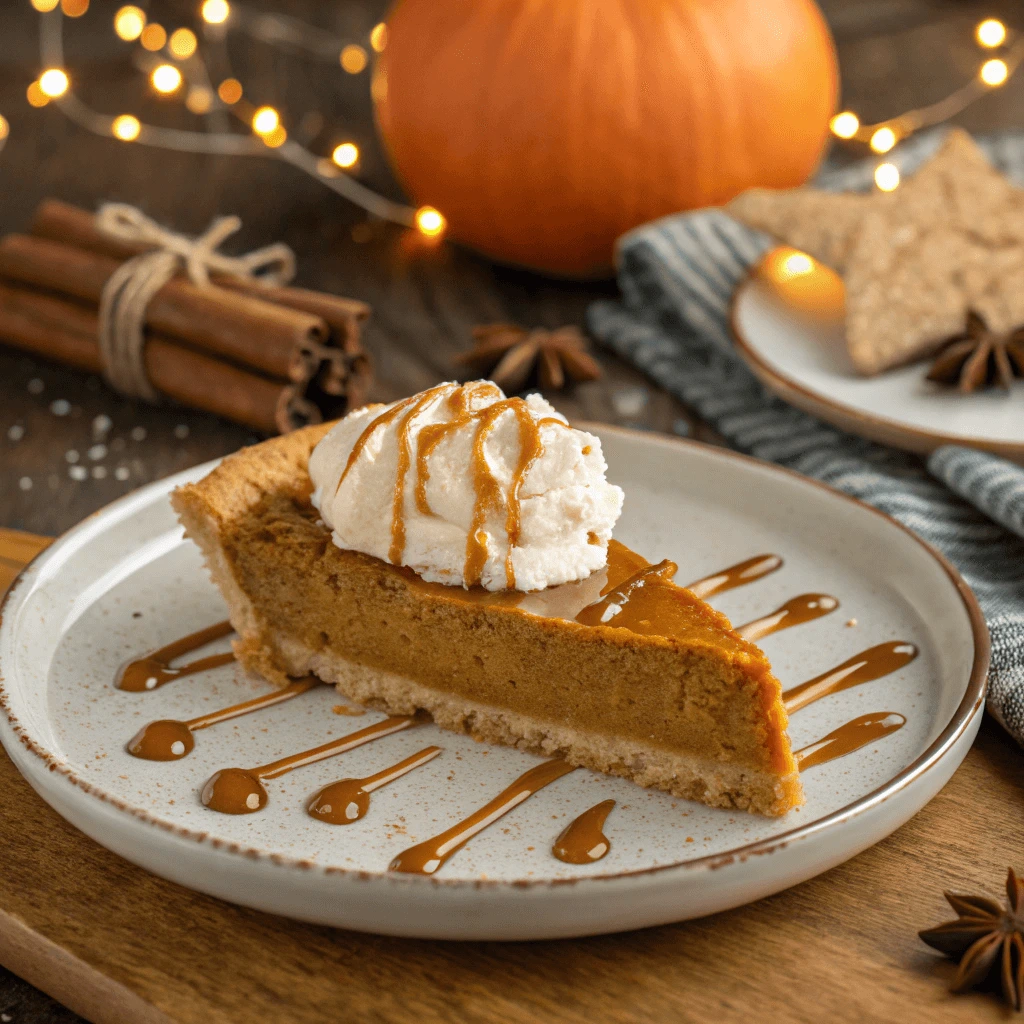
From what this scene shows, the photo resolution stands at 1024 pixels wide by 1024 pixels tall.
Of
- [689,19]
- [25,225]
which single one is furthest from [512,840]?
[25,225]

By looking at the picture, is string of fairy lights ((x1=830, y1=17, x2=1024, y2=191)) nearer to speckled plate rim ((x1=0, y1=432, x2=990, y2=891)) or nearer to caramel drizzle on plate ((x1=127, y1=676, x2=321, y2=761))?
speckled plate rim ((x1=0, y1=432, x2=990, y2=891))

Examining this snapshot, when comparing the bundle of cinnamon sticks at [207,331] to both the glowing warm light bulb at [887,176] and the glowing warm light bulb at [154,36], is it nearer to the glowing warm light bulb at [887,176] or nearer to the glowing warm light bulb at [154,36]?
the glowing warm light bulb at [887,176]

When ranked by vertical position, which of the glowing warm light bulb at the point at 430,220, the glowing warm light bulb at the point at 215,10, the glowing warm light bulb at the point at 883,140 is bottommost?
the glowing warm light bulb at the point at 430,220

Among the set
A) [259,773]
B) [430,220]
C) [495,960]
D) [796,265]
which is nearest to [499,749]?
[259,773]

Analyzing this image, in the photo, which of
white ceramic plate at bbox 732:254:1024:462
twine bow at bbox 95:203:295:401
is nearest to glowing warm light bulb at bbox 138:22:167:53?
twine bow at bbox 95:203:295:401

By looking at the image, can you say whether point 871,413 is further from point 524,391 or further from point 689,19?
point 689,19

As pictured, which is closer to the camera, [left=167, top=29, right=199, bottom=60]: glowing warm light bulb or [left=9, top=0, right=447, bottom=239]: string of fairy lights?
[left=9, top=0, right=447, bottom=239]: string of fairy lights

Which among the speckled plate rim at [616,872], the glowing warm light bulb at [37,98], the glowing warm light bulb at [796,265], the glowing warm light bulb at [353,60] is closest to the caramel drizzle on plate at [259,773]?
the speckled plate rim at [616,872]
